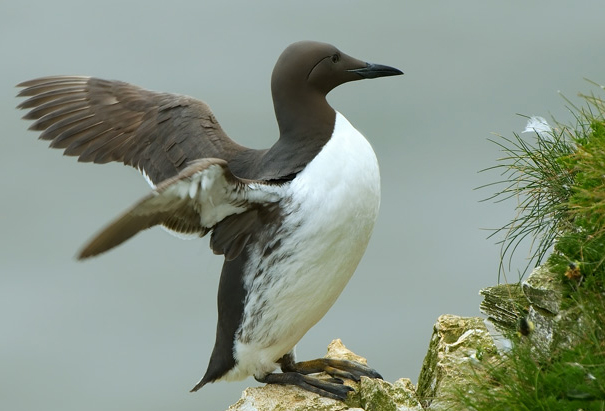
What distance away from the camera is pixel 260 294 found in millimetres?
5988

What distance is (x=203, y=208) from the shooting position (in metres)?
5.71

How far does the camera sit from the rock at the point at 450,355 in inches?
211

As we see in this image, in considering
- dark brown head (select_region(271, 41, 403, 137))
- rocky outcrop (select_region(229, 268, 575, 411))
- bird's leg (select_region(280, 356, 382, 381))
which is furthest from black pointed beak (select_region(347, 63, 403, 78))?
bird's leg (select_region(280, 356, 382, 381))

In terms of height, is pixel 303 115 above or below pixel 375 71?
below

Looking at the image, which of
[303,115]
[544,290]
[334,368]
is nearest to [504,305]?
[544,290]

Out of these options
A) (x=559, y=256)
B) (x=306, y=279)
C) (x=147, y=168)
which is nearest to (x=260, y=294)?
(x=306, y=279)

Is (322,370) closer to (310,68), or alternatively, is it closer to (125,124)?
(310,68)

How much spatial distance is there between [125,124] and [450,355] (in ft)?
9.36

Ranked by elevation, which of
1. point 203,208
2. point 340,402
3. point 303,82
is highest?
point 303,82

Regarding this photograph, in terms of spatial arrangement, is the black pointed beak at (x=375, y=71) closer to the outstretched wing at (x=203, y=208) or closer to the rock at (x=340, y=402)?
the outstretched wing at (x=203, y=208)

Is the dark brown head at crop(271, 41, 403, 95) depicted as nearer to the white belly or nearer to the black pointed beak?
the black pointed beak

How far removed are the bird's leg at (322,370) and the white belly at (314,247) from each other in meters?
0.16

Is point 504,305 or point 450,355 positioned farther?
point 450,355

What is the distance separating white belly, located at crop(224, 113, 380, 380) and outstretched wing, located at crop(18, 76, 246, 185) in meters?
0.89
